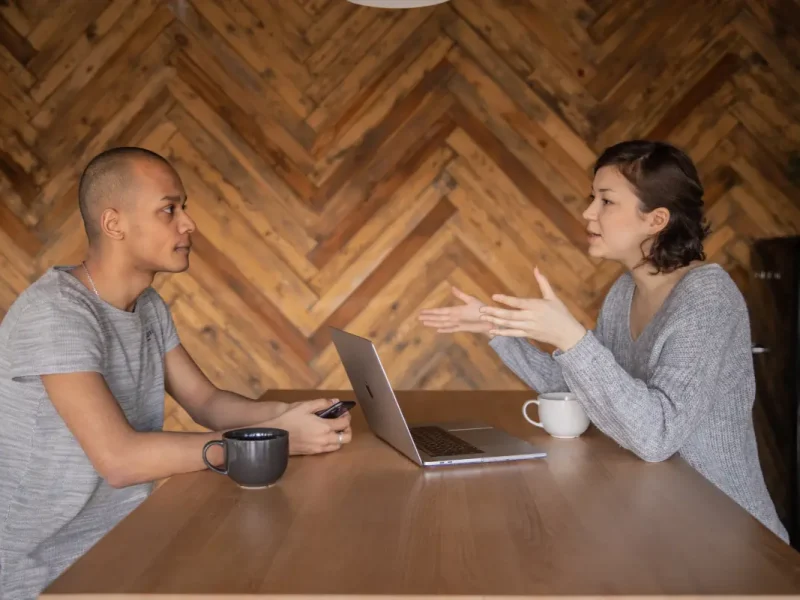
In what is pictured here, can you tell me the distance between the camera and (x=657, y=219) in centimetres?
195

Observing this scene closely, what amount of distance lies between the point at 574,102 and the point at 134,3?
1831 mm

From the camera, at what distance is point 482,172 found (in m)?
3.48

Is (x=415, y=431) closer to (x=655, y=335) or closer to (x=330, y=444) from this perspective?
(x=330, y=444)

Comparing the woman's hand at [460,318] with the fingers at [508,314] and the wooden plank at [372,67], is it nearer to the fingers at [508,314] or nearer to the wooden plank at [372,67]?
the fingers at [508,314]

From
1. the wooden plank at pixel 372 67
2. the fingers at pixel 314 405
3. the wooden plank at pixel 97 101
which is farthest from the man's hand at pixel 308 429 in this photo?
the wooden plank at pixel 97 101

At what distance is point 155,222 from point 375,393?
64 cm

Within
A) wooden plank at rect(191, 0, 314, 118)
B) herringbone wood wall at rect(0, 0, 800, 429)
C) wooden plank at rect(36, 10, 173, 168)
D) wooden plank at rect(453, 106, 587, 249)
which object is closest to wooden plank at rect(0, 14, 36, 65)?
herringbone wood wall at rect(0, 0, 800, 429)

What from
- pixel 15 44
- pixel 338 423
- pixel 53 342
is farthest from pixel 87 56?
pixel 338 423

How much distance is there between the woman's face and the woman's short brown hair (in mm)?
16

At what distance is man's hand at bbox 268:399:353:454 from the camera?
158 cm

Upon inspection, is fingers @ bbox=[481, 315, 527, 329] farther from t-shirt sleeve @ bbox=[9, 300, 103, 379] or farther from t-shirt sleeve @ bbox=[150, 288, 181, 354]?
t-shirt sleeve @ bbox=[150, 288, 181, 354]

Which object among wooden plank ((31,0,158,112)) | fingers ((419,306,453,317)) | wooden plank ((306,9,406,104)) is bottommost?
fingers ((419,306,453,317))

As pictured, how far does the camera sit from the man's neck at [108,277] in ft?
5.93

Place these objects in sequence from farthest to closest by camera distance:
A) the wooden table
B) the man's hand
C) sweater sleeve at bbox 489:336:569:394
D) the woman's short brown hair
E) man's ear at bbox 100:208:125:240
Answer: sweater sleeve at bbox 489:336:569:394 < the woman's short brown hair < man's ear at bbox 100:208:125:240 < the man's hand < the wooden table
